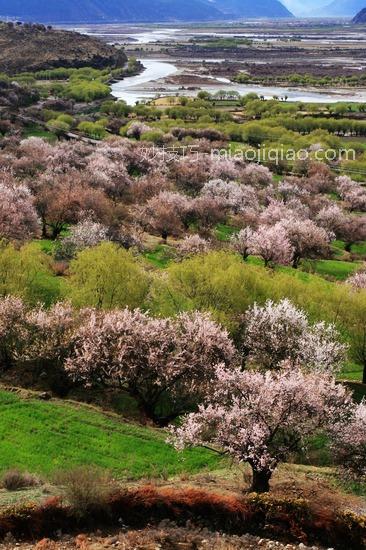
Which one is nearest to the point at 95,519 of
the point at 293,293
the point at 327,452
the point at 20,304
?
the point at 327,452

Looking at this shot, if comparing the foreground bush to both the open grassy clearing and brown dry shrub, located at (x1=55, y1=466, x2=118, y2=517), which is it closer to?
brown dry shrub, located at (x1=55, y1=466, x2=118, y2=517)

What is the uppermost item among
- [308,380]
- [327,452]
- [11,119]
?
[11,119]

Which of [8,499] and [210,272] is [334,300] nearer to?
[210,272]

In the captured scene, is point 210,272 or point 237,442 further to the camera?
point 210,272

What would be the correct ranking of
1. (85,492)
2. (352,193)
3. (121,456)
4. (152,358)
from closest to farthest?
(85,492), (121,456), (152,358), (352,193)

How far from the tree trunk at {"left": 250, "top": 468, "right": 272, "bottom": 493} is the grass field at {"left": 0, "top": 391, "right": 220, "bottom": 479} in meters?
3.79

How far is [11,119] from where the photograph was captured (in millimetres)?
129875

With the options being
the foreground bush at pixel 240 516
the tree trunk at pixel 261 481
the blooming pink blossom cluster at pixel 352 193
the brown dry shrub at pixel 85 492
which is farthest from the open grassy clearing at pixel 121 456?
the blooming pink blossom cluster at pixel 352 193

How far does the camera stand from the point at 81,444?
29750 mm

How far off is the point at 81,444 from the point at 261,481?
352 inches

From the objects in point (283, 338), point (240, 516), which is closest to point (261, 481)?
point (240, 516)

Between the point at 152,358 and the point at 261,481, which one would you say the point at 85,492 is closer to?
the point at 261,481

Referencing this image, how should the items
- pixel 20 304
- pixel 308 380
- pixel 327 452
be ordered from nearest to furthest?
pixel 308 380, pixel 327 452, pixel 20 304

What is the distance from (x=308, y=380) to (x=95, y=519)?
10493mm
